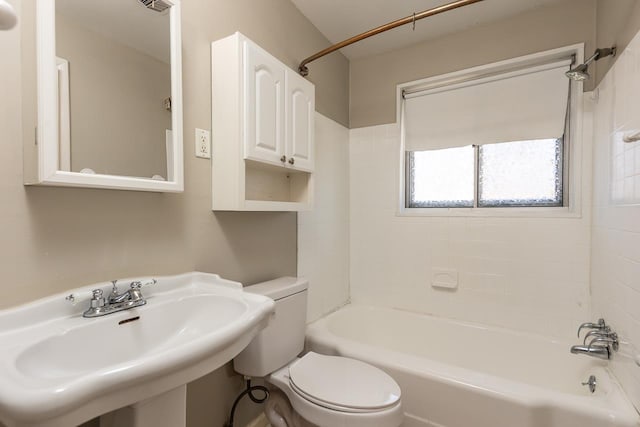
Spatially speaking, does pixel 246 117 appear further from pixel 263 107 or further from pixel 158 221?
pixel 158 221

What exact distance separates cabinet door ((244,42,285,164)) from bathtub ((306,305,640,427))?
109cm

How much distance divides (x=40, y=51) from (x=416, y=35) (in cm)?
213

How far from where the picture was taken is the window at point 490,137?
1884mm

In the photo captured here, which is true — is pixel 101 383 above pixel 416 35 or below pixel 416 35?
below

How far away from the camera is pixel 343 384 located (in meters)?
1.29

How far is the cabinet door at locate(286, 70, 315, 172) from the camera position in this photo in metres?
1.51

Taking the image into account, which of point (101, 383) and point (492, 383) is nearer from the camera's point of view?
point (101, 383)

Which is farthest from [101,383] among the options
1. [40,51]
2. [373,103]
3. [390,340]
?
[373,103]

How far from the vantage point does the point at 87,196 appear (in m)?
0.96

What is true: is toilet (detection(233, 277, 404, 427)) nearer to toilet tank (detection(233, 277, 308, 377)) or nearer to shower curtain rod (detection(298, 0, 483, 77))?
toilet tank (detection(233, 277, 308, 377))

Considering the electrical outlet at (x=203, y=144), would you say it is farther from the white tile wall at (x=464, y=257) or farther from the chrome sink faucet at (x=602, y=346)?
the chrome sink faucet at (x=602, y=346)

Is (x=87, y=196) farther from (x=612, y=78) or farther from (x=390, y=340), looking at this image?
(x=612, y=78)

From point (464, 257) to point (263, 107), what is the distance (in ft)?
5.36

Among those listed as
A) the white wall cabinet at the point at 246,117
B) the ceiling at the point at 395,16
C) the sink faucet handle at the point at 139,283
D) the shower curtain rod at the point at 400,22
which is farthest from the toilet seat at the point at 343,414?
the ceiling at the point at 395,16
